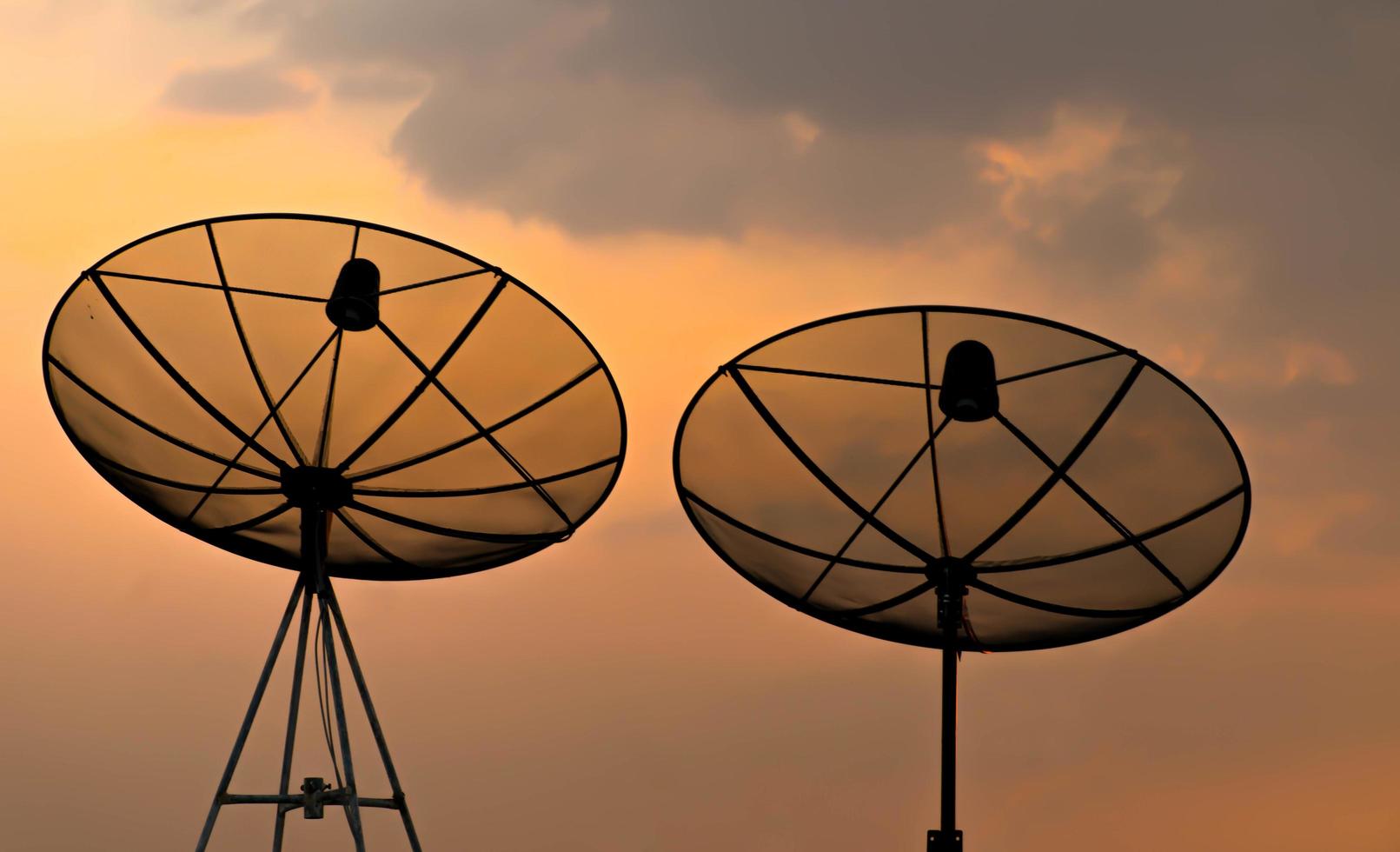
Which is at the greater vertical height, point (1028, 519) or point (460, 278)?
point (460, 278)

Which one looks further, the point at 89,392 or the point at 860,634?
the point at 860,634

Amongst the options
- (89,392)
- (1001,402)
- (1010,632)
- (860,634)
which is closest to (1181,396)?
(1001,402)

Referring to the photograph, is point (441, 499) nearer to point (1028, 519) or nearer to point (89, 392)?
point (89, 392)

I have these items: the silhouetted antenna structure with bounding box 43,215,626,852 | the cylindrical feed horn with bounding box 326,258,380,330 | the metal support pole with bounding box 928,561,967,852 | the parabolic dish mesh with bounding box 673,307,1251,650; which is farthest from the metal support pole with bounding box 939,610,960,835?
the cylindrical feed horn with bounding box 326,258,380,330

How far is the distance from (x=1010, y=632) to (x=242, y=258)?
21.9 ft

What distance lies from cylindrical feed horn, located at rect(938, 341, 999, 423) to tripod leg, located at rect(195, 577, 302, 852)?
16.4ft

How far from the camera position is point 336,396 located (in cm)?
1446

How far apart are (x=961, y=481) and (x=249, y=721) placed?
230 inches

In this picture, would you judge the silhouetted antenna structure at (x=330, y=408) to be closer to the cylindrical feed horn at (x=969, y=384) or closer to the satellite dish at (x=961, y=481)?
the satellite dish at (x=961, y=481)

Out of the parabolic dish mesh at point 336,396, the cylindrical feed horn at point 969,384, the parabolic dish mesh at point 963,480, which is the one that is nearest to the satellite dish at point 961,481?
the parabolic dish mesh at point 963,480

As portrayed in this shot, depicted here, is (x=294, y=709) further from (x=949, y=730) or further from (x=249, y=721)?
(x=949, y=730)

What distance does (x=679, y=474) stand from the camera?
45.9ft

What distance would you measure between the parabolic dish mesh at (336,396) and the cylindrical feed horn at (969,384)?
2.79 meters

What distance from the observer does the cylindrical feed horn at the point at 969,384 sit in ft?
42.8
